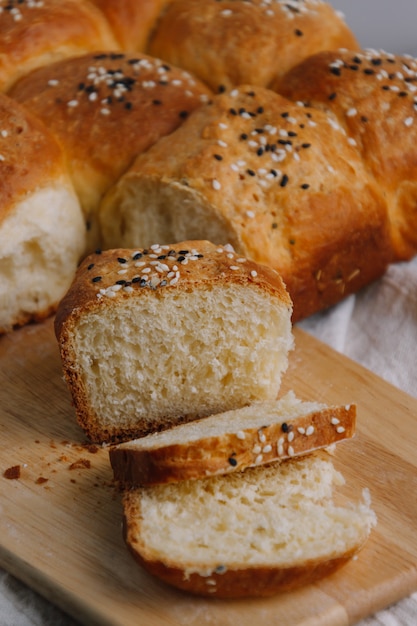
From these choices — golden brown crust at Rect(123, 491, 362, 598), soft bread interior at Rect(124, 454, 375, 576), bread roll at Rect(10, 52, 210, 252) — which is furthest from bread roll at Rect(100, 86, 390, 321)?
golden brown crust at Rect(123, 491, 362, 598)

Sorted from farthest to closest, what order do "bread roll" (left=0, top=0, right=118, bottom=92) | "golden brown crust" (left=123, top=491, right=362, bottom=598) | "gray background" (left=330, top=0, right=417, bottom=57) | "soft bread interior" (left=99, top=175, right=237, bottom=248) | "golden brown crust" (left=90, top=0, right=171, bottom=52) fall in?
"gray background" (left=330, top=0, right=417, bottom=57) < "golden brown crust" (left=90, top=0, right=171, bottom=52) < "bread roll" (left=0, top=0, right=118, bottom=92) < "soft bread interior" (left=99, top=175, right=237, bottom=248) < "golden brown crust" (left=123, top=491, right=362, bottom=598)

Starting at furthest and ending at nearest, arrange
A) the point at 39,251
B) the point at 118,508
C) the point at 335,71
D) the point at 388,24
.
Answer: the point at 388,24 < the point at 335,71 < the point at 39,251 < the point at 118,508

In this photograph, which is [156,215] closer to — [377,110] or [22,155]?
[22,155]

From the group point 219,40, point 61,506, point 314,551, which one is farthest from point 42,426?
point 219,40

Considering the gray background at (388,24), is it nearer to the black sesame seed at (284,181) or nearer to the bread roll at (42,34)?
the bread roll at (42,34)

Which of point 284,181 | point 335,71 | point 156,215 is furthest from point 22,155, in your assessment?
point 335,71

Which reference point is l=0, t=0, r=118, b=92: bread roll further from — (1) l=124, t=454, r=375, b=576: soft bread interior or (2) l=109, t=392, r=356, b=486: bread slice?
(1) l=124, t=454, r=375, b=576: soft bread interior

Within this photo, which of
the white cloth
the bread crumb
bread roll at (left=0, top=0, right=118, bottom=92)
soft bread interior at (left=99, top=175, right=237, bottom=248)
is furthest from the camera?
bread roll at (left=0, top=0, right=118, bottom=92)
